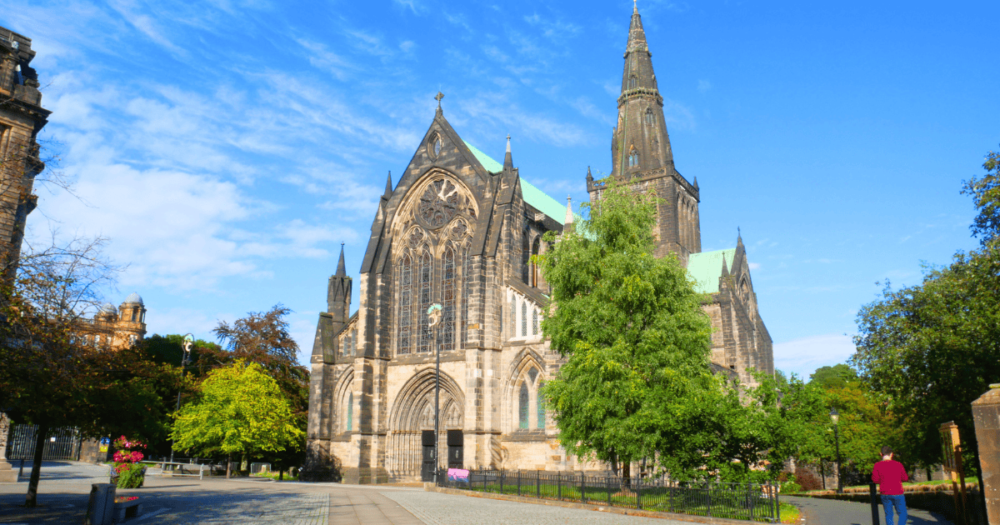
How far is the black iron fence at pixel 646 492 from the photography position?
15.2m

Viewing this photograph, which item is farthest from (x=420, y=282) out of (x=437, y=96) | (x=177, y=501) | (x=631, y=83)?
(x=631, y=83)

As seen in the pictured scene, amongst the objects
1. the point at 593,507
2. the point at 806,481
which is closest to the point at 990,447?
the point at 593,507

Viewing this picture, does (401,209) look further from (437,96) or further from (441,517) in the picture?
(441,517)

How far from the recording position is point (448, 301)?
35.0 m

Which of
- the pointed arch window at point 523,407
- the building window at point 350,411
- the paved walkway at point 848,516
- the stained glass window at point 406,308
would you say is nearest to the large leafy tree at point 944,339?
the paved walkway at point 848,516

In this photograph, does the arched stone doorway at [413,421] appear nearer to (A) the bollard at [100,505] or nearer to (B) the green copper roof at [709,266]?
(A) the bollard at [100,505]

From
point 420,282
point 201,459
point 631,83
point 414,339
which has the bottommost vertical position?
point 201,459

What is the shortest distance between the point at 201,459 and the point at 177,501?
2675cm

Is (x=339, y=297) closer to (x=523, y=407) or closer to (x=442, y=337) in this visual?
(x=442, y=337)

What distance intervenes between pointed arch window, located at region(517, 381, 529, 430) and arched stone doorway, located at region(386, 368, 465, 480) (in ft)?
13.3

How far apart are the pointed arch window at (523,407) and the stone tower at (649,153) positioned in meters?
20.5

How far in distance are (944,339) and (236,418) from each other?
103 feet

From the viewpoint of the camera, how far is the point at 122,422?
1800 centimetres

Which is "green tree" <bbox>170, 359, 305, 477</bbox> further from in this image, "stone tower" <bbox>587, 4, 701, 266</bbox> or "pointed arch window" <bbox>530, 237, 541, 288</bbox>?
"stone tower" <bbox>587, 4, 701, 266</bbox>
